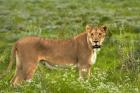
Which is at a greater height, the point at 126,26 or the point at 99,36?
the point at 99,36

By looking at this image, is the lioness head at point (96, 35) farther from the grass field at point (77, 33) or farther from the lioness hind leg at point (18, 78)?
the lioness hind leg at point (18, 78)

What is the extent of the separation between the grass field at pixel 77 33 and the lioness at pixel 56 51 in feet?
0.95

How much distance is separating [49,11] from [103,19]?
5.20 m

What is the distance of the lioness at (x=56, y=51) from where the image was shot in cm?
1568

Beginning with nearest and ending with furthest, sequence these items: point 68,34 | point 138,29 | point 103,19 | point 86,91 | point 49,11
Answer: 1. point 86,91
2. point 68,34
3. point 138,29
4. point 103,19
5. point 49,11

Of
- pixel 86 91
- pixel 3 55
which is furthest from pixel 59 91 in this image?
pixel 3 55

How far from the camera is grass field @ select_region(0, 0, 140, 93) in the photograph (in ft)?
45.4

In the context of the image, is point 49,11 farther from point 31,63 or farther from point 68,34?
point 31,63

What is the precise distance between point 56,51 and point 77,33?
9.01 meters

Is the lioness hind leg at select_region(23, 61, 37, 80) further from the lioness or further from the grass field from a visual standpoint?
the grass field

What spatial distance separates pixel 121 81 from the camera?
16281 millimetres

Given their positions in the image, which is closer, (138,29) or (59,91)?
(59,91)

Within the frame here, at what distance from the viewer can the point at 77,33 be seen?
2517 cm

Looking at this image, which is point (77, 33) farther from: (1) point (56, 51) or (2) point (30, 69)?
(2) point (30, 69)
